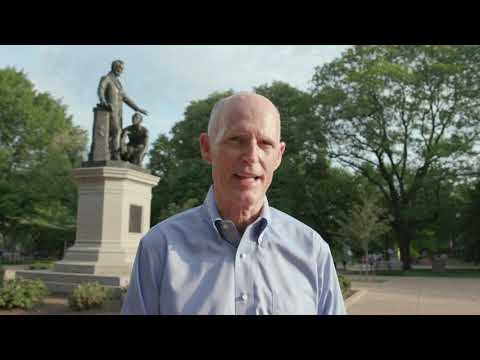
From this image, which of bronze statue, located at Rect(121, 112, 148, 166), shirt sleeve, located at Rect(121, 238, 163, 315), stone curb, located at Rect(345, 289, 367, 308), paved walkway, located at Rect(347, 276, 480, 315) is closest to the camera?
shirt sleeve, located at Rect(121, 238, 163, 315)

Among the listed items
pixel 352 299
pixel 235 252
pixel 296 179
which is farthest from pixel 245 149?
pixel 296 179

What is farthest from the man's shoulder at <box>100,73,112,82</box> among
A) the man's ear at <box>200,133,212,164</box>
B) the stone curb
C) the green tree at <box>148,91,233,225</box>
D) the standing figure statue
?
the green tree at <box>148,91,233,225</box>

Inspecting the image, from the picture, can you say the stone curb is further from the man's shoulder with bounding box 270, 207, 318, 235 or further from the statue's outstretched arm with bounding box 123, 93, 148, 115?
the man's shoulder with bounding box 270, 207, 318, 235

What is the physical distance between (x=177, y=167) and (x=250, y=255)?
36.4m

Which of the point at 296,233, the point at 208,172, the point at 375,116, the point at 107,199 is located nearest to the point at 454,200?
the point at 375,116

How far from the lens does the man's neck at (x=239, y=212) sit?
6.23 feet

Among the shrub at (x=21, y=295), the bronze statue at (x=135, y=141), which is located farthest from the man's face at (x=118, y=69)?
the shrub at (x=21, y=295)

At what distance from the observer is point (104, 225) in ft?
45.3

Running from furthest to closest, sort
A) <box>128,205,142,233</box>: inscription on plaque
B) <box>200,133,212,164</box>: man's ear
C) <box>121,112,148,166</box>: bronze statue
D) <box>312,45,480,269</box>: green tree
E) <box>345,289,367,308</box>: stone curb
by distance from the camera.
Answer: <box>312,45,480,269</box>: green tree
<box>121,112,148,166</box>: bronze statue
<box>128,205,142,233</box>: inscription on plaque
<box>345,289,367,308</box>: stone curb
<box>200,133,212,164</box>: man's ear

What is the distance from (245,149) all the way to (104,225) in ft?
42.2

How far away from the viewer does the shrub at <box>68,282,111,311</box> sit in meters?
9.34

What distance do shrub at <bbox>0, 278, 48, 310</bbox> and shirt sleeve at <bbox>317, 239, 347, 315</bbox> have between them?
9.10 m

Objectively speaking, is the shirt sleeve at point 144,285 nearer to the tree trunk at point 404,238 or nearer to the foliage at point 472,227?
the tree trunk at point 404,238
